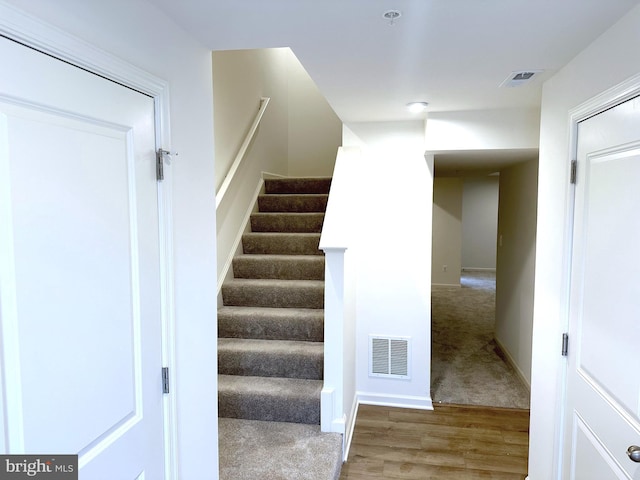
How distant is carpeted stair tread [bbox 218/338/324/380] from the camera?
282 cm

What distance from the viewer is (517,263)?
4.10 metres

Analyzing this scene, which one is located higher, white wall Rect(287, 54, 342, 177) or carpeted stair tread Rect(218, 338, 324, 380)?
white wall Rect(287, 54, 342, 177)

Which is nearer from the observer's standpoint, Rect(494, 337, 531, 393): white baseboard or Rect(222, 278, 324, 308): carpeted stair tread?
Rect(222, 278, 324, 308): carpeted stair tread

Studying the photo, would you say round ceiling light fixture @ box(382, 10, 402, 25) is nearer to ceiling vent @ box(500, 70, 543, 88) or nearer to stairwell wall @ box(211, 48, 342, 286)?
ceiling vent @ box(500, 70, 543, 88)

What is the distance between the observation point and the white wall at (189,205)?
129 cm

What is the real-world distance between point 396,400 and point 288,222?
5.98ft

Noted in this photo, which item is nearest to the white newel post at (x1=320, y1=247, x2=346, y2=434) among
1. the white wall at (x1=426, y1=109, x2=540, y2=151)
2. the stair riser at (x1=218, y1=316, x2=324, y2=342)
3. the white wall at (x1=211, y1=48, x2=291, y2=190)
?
the stair riser at (x1=218, y1=316, x2=324, y2=342)

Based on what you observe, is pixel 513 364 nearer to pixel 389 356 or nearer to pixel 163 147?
pixel 389 356

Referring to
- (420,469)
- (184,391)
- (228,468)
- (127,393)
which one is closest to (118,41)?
(127,393)

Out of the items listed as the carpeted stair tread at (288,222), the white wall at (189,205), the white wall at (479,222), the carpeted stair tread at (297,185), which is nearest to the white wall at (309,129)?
the carpeted stair tread at (297,185)

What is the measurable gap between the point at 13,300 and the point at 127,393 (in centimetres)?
49

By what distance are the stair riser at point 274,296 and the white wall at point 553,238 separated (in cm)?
156

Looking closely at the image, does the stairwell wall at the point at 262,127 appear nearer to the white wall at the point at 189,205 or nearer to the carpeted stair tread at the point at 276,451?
the carpeted stair tread at the point at 276,451

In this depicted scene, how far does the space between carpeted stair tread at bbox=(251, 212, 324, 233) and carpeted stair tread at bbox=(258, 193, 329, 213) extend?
0.72 feet
